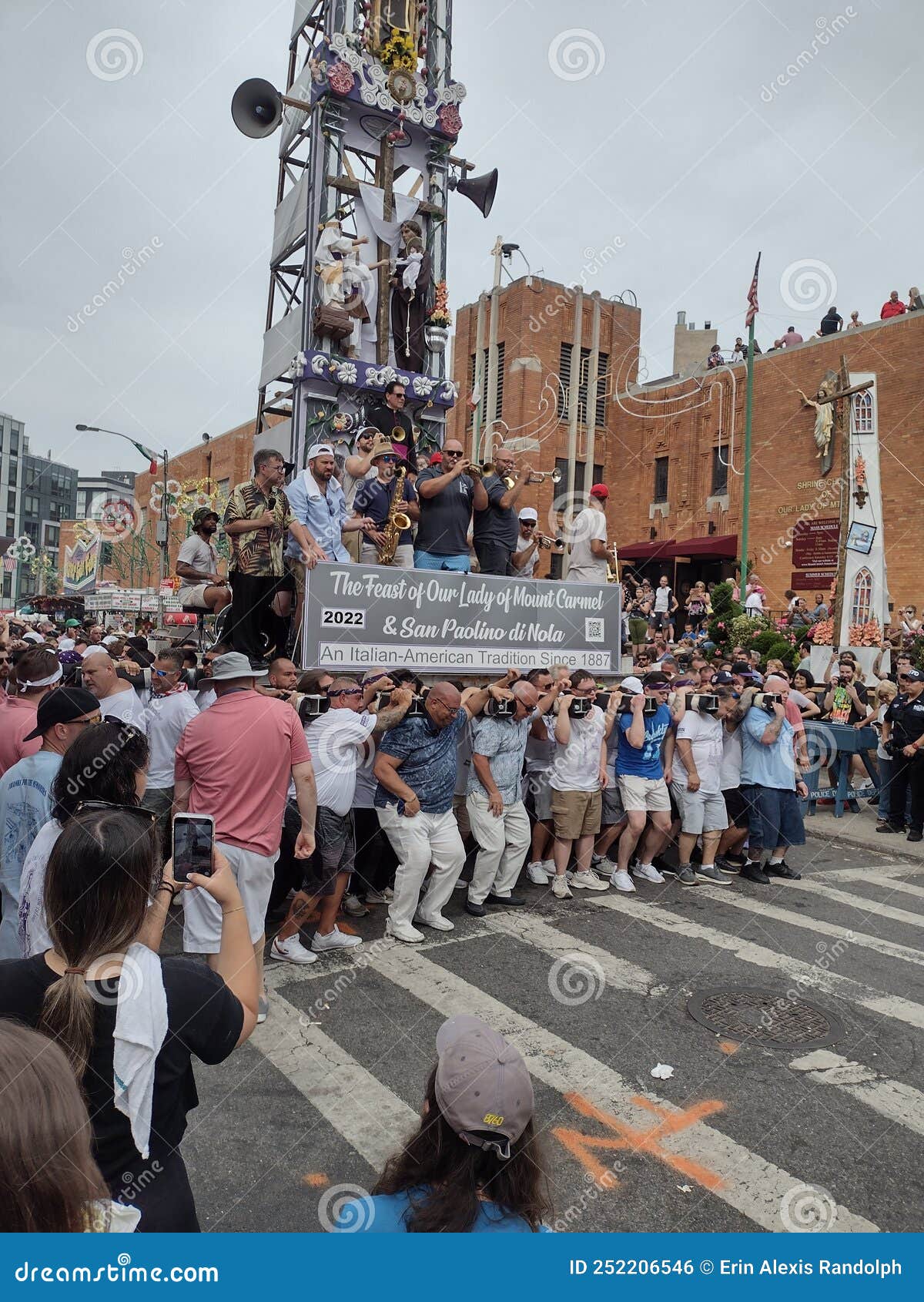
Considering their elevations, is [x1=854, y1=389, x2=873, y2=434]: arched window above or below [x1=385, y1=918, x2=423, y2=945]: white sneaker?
above

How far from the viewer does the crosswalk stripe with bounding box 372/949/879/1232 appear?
3.51 metres

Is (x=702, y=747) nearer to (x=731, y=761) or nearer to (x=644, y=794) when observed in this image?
(x=731, y=761)

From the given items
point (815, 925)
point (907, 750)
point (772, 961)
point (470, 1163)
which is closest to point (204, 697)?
point (772, 961)

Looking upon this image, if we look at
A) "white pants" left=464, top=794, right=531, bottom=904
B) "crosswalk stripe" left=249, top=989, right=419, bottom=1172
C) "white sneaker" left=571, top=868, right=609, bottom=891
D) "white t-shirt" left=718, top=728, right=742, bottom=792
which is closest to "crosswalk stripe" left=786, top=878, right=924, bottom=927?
"white t-shirt" left=718, top=728, right=742, bottom=792

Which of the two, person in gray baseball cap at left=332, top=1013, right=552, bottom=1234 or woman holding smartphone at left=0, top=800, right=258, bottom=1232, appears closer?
person in gray baseball cap at left=332, top=1013, right=552, bottom=1234

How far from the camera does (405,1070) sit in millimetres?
4480

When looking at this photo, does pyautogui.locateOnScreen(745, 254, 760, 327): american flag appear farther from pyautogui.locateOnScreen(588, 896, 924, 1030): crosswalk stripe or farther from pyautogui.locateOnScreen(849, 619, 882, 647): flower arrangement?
pyautogui.locateOnScreen(588, 896, 924, 1030): crosswalk stripe

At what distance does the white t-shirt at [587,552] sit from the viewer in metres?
9.65

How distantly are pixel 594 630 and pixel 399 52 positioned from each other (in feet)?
29.8

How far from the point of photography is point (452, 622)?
26.8 feet

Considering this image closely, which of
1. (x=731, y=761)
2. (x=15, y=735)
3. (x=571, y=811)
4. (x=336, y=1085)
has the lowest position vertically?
(x=336, y=1085)

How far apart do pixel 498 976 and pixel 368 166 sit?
11.8m

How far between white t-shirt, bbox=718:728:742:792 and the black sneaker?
797mm

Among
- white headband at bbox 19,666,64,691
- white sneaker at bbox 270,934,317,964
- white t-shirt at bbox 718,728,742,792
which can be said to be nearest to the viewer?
white headband at bbox 19,666,64,691
